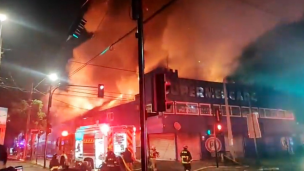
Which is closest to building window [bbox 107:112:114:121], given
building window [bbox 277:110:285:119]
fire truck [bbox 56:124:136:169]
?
fire truck [bbox 56:124:136:169]

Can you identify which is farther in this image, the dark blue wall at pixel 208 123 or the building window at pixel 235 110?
the building window at pixel 235 110

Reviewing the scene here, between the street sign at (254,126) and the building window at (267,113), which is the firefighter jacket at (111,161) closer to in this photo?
the street sign at (254,126)

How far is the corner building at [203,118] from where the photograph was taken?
73.7 ft

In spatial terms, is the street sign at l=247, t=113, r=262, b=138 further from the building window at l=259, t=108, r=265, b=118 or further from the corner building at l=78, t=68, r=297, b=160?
the building window at l=259, t=108, r=265, b=118

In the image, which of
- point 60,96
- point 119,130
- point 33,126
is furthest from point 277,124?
point 33,126

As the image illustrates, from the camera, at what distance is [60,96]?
31969 millimetres

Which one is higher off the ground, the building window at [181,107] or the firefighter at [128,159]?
the building window at [181,107]

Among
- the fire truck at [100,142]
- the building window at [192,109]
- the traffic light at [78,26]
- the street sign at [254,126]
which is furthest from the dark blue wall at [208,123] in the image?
the traffic light at [78,26]

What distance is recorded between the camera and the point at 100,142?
14.0 metres

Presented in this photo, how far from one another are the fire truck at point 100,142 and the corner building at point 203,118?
15.9ft

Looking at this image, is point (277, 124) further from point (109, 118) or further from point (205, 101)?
point (109, 118)

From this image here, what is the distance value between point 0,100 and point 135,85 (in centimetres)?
1390

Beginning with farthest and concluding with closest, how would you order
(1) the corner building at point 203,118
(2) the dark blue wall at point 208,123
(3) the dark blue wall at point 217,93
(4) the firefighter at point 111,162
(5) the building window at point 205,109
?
1. (5) the building window at point 205,109
2. (3) the dark blue wall at point 217,93
3. (1) the corner building at point 203,118
4. (2) the dark blue wall at point 208,123
5. (4) the firefighter at point 111,162

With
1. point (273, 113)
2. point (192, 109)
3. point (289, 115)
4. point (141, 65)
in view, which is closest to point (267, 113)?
point (273, 113)
